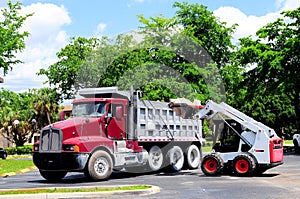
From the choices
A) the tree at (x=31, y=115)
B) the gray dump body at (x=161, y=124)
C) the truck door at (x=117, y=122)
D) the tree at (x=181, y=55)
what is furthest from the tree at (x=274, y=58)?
the tree at (x=31, y=115)

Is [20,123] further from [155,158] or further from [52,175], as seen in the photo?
[52,175]

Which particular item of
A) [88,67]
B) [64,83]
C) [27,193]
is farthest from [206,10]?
[27,193]

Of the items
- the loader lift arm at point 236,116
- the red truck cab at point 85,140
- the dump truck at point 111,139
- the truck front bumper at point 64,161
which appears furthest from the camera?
the loader lift arm at point 236,116

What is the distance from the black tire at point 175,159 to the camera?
20.8 meters

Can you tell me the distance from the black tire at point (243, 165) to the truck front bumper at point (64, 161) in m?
5.51

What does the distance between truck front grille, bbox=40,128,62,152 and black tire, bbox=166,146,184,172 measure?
227 inches

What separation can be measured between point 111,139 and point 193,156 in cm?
567

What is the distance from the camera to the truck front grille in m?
16.7

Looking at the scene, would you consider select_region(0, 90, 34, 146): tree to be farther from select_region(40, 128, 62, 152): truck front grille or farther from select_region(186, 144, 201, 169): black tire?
select_region(40, 128, 62, 152): truck front grille

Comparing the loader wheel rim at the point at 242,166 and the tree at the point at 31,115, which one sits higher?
the tree at the point at 31,115

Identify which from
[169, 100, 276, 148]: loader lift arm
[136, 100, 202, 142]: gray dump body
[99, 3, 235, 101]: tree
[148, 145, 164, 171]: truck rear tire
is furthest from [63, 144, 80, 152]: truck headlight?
[99, 3, 235, 101]: tree

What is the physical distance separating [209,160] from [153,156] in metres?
2.87

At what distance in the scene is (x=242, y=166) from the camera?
17703 mm

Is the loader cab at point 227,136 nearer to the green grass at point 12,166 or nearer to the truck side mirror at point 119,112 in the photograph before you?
the truck side mirror at point 119,112
